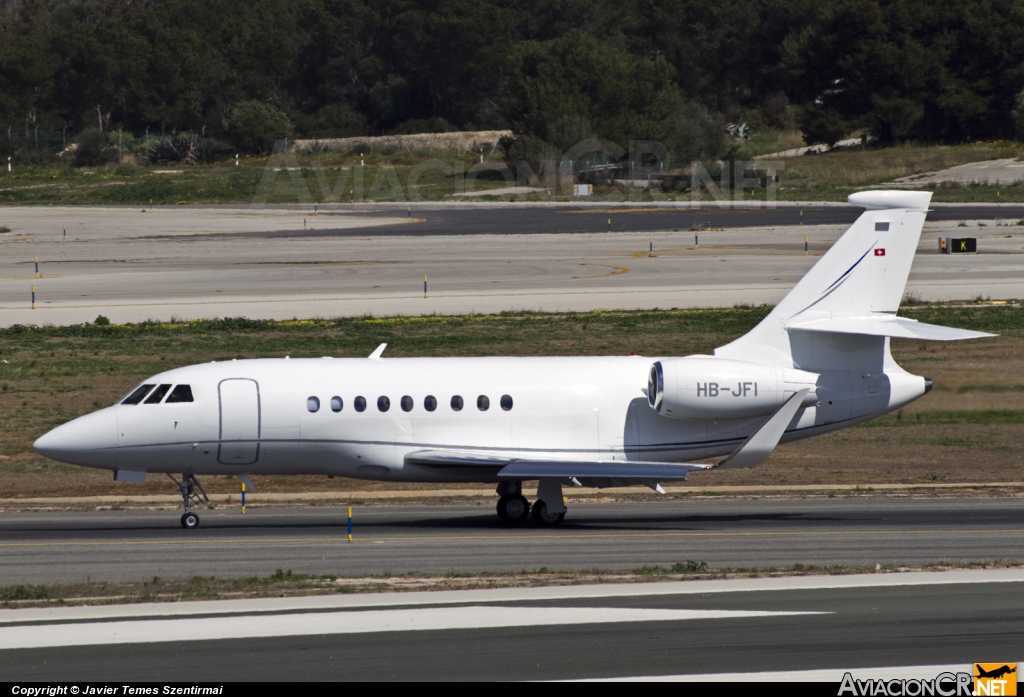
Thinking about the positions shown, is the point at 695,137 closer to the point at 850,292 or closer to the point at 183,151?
the point at 183,151

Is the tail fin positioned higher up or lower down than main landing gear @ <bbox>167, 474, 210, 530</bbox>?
higher up

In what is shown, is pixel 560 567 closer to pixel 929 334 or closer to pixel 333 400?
pixel 333 400

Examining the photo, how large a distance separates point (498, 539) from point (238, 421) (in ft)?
17.1

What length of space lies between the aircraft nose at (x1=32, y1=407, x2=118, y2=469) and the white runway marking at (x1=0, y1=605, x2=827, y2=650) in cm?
699

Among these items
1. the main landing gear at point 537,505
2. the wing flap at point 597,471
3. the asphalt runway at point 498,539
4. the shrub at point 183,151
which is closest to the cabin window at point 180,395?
the asphalt runway at point 498,539

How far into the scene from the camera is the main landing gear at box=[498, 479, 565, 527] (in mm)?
24359

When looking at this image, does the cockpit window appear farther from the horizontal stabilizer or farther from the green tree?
the green tree

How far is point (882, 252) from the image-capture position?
24.7 meters

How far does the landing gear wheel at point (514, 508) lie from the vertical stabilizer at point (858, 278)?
16.2 feet

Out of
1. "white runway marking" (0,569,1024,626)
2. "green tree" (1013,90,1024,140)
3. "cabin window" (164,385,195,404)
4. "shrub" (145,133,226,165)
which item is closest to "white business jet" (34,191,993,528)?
"cabin window" (164,385,195,404)

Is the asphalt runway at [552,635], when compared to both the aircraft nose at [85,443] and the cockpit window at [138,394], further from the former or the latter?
the cockpit window at [138,394]

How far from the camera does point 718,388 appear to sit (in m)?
23.8

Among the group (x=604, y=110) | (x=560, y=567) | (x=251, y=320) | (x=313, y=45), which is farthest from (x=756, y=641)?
(x=313, y=45)

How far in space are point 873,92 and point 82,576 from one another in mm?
118289
